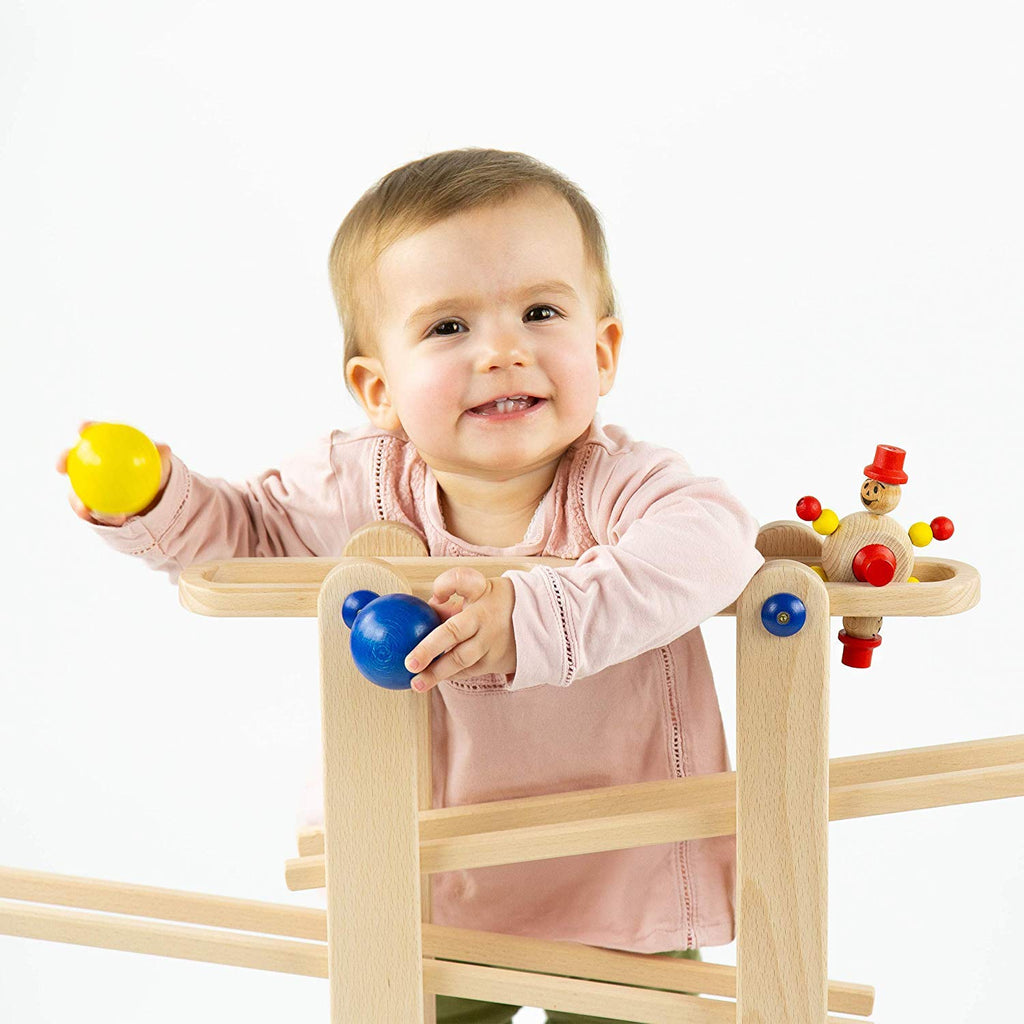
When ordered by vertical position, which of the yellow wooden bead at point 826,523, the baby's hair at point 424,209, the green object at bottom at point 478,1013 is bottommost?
the green object at bottom at point 478,1013

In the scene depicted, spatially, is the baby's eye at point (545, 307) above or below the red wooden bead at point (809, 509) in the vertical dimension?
above

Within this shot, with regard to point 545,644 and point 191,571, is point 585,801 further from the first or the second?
point 191,571

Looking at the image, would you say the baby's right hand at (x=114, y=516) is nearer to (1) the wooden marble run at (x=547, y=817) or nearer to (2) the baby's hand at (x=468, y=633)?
(1) the wooden marble run at (x=547, y=817)

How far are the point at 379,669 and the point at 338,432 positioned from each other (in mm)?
459

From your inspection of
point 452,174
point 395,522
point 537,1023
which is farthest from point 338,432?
point 537,1023

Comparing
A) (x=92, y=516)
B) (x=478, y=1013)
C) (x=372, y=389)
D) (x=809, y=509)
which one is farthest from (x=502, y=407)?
(x=478, y=1013)

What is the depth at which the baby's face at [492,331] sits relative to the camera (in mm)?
1293

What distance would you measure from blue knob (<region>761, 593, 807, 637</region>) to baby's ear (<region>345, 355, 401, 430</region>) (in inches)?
17.1

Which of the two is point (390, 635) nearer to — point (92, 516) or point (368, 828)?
point (368, 828)

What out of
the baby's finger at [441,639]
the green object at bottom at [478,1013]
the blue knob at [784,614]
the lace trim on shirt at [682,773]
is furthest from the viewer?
the green object at bottom at [478,1013]

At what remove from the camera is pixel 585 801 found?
1.32 m

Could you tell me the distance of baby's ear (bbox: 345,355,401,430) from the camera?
1.41m

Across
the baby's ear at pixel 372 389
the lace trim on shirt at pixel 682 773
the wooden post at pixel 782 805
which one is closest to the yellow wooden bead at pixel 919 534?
the wooden post at pixel 782 805

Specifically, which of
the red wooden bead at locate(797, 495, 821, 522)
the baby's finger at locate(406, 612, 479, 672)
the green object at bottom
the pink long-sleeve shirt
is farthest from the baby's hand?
the green object at bottom
